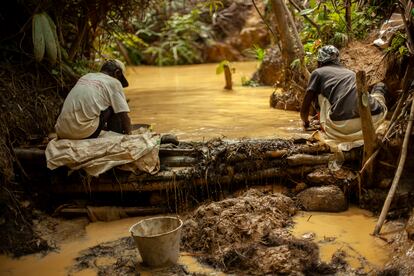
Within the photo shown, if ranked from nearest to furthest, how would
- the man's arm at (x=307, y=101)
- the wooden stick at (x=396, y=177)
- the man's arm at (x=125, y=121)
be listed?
the wooden stick at (x=396, y=177), the man's arm at (x=125, y=121), the man's arm at (x=307, y=101)

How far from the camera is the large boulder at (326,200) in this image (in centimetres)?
456

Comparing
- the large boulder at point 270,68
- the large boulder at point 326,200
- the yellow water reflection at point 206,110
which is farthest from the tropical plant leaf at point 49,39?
the large boulder at point 270,68

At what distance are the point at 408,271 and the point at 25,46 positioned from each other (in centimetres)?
549

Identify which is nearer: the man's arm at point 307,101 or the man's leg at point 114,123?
the man's leg at point 114,123

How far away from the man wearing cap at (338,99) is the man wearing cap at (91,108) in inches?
88.4

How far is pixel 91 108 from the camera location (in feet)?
15.6

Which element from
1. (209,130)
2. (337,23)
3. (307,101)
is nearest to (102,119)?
(209,130)

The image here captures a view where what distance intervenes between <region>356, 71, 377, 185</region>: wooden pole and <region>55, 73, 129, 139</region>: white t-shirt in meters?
2.48

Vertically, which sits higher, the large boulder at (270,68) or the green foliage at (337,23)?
the green foliage at (337,23)

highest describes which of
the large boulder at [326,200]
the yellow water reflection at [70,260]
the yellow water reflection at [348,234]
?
the large boulder at [326,200]

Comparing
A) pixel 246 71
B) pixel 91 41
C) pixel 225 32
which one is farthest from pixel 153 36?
pixel 91 41

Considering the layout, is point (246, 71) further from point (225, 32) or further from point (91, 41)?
point (91, 41)

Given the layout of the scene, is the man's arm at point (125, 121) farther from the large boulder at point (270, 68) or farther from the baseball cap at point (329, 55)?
the large boulder at point (270, 68)

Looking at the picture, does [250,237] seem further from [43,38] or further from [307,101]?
[43,38]
